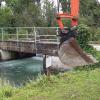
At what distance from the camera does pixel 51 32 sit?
26.6 metres

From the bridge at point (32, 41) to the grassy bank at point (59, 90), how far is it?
9.46 m

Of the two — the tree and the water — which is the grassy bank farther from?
the tree

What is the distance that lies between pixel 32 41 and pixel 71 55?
17.8m

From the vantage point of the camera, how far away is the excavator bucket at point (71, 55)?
23.6 ft

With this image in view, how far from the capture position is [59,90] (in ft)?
34.6

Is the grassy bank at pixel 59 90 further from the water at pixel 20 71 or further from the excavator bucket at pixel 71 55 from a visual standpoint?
the water at pixel 20 71

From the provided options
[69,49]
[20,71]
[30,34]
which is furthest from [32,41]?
[69,49]

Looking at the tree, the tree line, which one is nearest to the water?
the tree

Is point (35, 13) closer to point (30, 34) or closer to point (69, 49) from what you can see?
point (30, 34)

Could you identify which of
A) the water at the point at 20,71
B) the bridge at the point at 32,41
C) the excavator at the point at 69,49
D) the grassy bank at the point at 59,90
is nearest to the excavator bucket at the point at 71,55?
the excavator at the point at 69,49

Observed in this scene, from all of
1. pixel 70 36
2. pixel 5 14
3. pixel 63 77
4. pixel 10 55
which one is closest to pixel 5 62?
pixel 10 55

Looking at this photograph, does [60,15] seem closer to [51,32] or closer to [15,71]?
[15,71]

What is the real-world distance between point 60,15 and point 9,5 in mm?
33630

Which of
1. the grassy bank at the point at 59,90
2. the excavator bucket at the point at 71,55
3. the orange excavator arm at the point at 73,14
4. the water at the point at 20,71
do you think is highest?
the orange excavator arm at the point at 73,14
